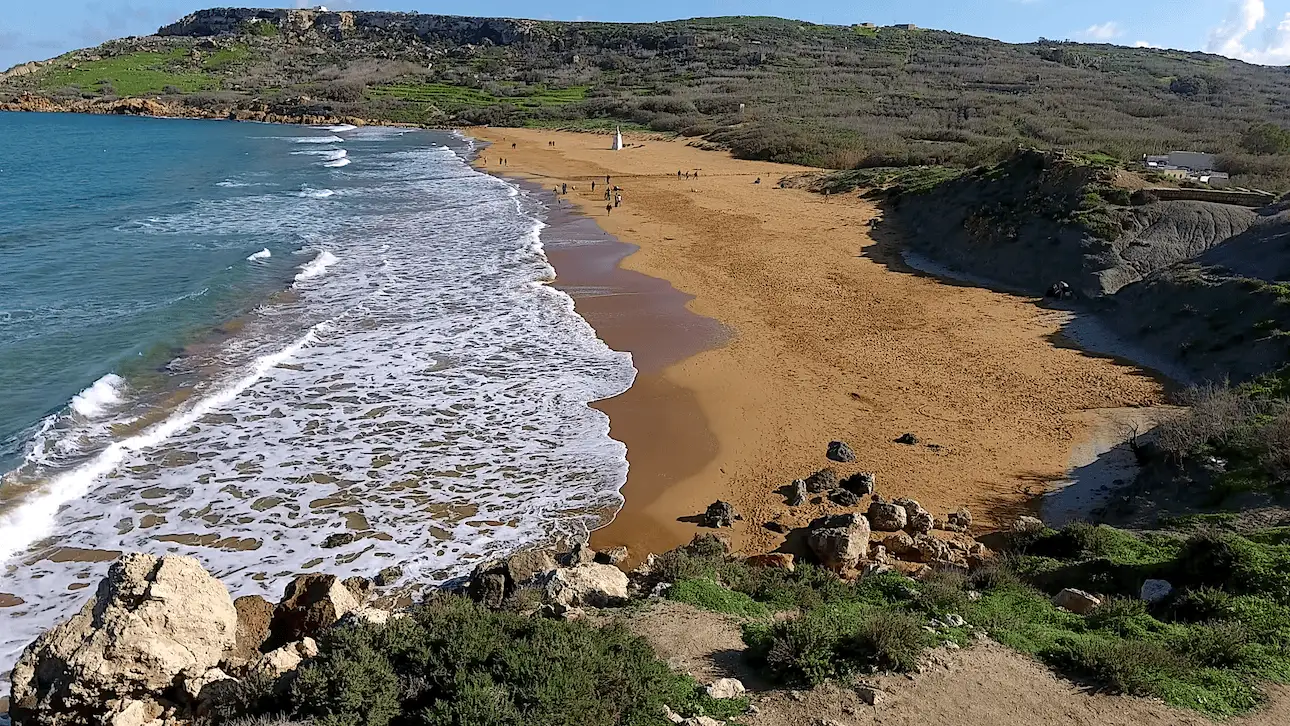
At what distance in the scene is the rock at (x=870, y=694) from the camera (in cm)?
614

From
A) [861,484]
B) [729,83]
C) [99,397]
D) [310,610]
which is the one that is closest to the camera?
[310,610]

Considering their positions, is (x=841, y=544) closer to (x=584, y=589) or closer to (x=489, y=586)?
(x=584, y=589)

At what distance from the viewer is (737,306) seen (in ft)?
68.1

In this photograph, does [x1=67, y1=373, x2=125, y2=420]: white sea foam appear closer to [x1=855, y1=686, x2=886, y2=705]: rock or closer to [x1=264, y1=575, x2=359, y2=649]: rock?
[x1=264, y1=575, x2=359, y2=649]: rock

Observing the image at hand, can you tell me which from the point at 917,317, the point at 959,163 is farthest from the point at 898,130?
the point at 917,317

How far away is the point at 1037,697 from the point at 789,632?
2.00 metres

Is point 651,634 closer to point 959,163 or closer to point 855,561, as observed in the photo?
point 855,561

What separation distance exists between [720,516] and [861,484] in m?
2.29

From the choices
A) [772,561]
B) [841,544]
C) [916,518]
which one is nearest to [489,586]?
[772,561]

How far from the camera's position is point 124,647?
6.15 m

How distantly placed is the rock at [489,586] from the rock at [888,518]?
507cm

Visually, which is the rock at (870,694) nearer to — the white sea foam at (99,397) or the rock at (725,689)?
the rock at (725,689)

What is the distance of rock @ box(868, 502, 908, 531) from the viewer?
34.5 ft

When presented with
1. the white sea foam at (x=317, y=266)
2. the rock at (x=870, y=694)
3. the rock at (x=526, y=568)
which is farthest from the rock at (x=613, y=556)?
the white sea foam at (x=317, y=266)
